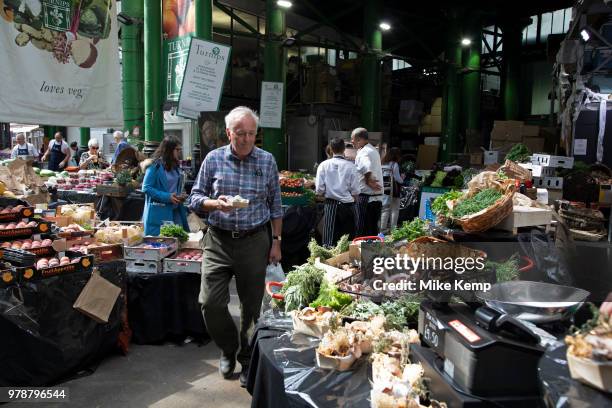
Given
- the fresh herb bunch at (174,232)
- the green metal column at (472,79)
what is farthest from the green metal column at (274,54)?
the green metal column at (472,79)

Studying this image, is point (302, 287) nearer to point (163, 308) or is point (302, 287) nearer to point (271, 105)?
point (163, 308)

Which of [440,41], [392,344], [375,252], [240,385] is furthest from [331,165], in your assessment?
[440,41]

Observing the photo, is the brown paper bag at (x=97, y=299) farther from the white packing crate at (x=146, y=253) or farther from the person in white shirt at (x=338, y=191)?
the person in white shirt at (x=338, y=191)

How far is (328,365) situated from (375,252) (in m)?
0.70

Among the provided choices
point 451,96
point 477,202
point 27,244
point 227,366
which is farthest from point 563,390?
point 451,96

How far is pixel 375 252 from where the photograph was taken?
2441 millimetres

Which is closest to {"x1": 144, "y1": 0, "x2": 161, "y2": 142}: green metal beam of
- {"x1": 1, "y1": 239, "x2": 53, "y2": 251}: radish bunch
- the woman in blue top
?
the woman in blue top

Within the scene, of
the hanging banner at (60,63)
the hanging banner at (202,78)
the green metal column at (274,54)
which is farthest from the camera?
the green metal column at (274,54)

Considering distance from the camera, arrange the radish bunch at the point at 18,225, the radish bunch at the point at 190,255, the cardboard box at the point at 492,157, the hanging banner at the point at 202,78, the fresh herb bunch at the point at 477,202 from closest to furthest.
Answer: the fresh herb bunch at the point at 477,202
the radish bunch at the point at 18,225
the radish bunch at the point at 190,255
the hanging banner at the point at 202,78
the cardboard box at the point at 492,157

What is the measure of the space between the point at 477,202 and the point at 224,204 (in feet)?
5.03

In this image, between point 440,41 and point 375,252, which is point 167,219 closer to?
point 375,252

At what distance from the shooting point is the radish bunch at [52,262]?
11.3 feet

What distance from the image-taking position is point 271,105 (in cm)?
1083

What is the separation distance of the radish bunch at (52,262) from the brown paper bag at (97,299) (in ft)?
0.70
